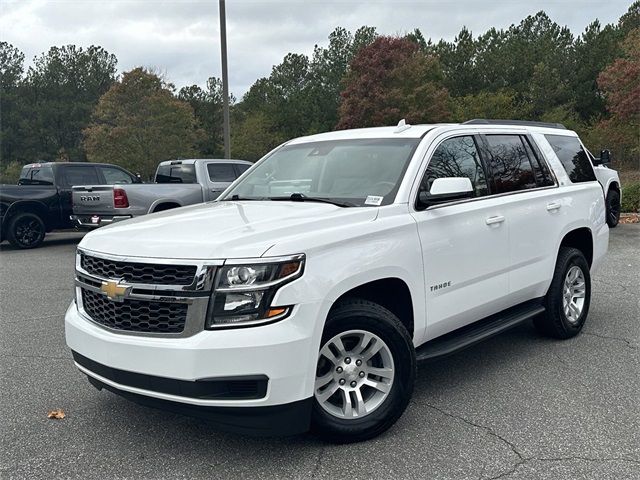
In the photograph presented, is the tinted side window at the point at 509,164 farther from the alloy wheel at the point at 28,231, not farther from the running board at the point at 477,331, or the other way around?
the alloy wheel at the point at 28,231

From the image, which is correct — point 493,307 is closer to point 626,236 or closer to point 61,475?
point 61,475

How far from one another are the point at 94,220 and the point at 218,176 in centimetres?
275

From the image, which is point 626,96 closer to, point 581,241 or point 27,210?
point 581,241

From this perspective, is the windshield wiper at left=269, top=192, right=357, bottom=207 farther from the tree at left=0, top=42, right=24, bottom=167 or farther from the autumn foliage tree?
the tree at left=0, top=42, right=24, bottom=167

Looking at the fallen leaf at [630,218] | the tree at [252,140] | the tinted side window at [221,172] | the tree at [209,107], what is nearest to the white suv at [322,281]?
the tinted side window at [221,172]

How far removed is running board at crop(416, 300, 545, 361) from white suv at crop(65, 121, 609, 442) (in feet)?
0.06

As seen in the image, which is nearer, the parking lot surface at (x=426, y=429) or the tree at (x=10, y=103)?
the parking lot surface at (x=426, y=429)

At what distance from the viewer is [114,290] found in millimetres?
3193

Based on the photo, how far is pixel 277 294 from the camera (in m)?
2.96

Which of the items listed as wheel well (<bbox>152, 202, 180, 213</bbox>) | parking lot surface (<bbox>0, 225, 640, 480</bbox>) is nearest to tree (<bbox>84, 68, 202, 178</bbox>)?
wheel well (<bbox>152, 202, 180, 213</bbox>)

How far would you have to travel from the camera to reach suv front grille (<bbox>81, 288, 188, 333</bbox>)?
3.02 metres

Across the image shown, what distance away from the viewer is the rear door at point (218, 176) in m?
12.4

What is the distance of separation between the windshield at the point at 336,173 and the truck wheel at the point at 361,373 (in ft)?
2.67

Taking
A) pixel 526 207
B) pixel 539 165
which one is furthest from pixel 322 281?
pixel 539 165
